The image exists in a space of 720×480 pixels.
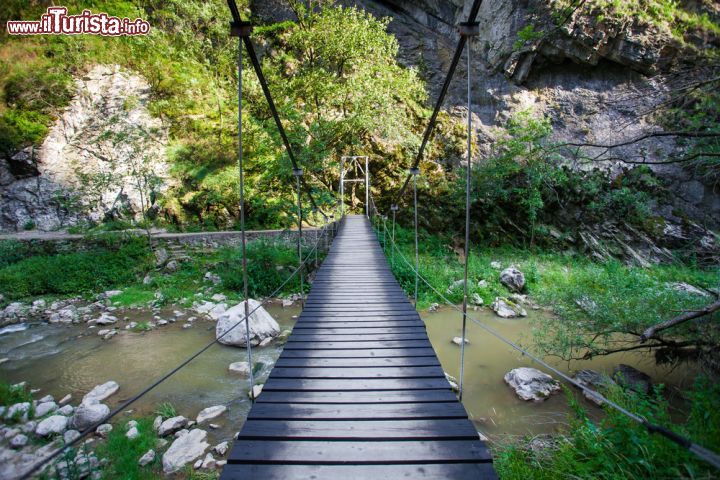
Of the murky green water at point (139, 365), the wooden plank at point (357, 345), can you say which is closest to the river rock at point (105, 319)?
the murky green water at point (139, 365)

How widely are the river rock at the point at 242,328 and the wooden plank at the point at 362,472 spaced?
10.2 feet

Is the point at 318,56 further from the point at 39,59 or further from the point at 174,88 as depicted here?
the point at 39,59

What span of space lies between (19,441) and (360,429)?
3.06m

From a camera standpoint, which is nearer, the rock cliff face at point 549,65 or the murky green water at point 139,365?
the murky green water at point 139,365

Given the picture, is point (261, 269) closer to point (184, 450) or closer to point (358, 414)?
point (184, 450)

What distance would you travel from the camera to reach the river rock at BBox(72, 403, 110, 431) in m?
2.70

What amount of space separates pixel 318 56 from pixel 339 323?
834cm

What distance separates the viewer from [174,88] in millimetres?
9750

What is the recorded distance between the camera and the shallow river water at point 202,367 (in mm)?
2951

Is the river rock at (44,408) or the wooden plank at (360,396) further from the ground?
the wooden plank at (360,396)

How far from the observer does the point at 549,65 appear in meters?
10.5

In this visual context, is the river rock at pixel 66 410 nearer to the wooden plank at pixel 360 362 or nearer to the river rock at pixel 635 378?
the wooden plank at pixel 360 362

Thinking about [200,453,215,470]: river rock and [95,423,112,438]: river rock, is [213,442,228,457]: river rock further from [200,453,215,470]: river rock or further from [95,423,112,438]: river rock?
[95,423,112,438]: river rock

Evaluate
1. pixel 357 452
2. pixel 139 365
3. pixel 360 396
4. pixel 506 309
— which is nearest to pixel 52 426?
pixel 139 365
